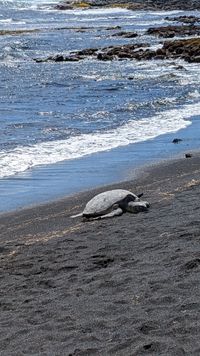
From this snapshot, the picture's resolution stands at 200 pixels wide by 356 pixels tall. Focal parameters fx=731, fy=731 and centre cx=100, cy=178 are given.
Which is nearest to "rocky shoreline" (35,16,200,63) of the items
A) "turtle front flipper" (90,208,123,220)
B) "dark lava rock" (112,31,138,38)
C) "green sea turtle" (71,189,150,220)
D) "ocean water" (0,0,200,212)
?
"ocean water" (0,0,200,212)

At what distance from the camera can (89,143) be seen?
15.0 meters

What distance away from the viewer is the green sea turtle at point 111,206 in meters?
9.30

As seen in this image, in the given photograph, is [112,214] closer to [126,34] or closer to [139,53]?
[139,53]

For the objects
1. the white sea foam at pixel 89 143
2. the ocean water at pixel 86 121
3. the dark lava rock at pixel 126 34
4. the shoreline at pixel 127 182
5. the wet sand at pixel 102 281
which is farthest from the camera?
the dark lava rock at pixel 126 34

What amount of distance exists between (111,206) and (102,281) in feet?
9.02

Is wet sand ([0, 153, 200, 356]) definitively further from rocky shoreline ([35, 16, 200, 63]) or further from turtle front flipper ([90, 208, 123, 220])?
rocky shoreline ([35, 16, 200, 63])

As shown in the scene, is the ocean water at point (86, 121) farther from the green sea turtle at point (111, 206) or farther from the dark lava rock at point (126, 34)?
the dark lava rock at point (126, 34)

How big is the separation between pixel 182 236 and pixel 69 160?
19.5 ft

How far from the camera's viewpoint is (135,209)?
9.36 metres

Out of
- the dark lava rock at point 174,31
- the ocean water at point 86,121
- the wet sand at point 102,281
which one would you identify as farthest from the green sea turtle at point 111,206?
the dark lava rock at point 174,31

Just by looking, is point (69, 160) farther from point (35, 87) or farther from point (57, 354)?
point (35, 87)

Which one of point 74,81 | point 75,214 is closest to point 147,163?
point 75,214

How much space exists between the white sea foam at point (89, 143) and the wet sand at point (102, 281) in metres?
3.00

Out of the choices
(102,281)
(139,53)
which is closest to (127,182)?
(102,281)
